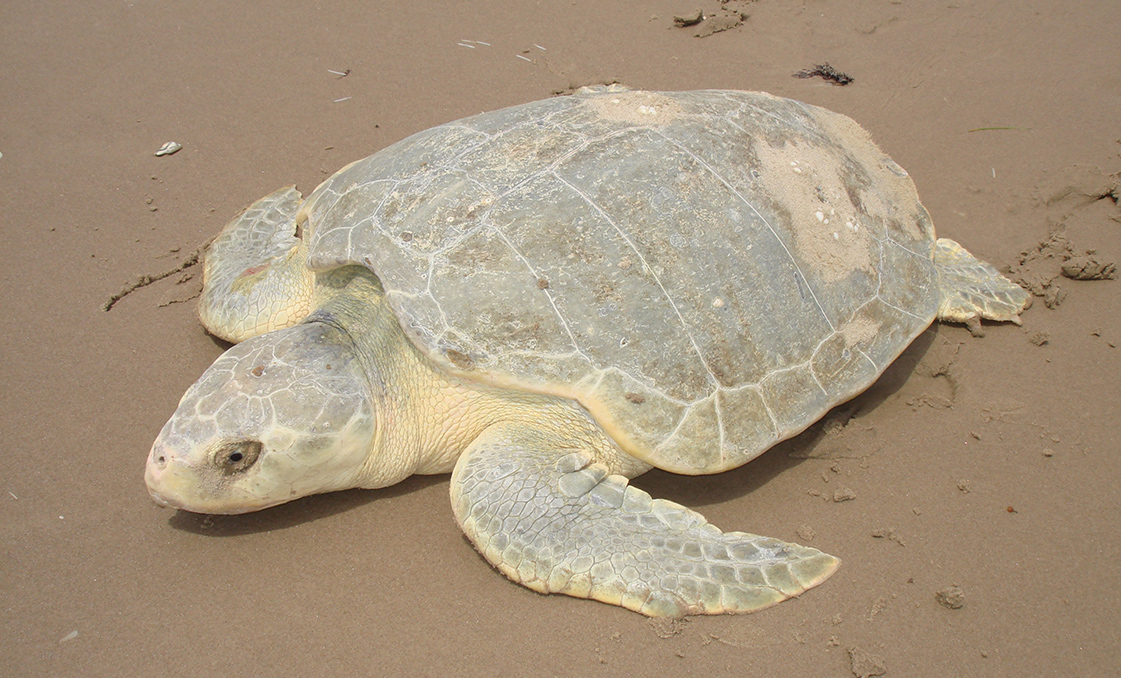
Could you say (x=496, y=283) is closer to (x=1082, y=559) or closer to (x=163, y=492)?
(x=163, y=492)

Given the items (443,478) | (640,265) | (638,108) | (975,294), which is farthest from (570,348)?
(975,294)

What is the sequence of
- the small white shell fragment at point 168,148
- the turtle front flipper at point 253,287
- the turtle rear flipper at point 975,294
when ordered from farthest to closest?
the small white shell fragment at point 168,148 → the turtle rear flipper at point 975,294 → the turtle front flipper at point 253,287

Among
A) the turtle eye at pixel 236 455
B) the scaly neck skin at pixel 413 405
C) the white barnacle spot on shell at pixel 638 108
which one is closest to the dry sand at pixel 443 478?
the scaly neck skin at pixel 413 405

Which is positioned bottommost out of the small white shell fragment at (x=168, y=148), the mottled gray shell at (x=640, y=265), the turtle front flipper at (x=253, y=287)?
the turtle front flipper at (x=253, y=287)

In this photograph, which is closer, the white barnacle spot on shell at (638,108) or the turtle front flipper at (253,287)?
the white barnacle spot on shell at (638,108)

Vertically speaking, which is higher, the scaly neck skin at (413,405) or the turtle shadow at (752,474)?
the scaly neck skin at (413,405)

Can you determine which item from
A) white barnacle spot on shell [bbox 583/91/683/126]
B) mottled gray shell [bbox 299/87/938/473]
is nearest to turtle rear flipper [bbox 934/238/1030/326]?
mottled gray shell [bbox 299/87/938/473]

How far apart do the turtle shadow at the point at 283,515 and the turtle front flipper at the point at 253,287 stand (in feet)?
2.37

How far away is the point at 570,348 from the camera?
2.00m

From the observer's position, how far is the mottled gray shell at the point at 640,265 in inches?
79.5

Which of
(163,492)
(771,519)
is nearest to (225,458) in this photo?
(163,492)

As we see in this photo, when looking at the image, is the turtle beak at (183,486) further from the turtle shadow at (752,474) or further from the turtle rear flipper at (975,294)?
the turtle rear flipper at (975,294)

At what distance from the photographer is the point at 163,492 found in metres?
1.90

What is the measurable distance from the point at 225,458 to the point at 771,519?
5.47 ft
